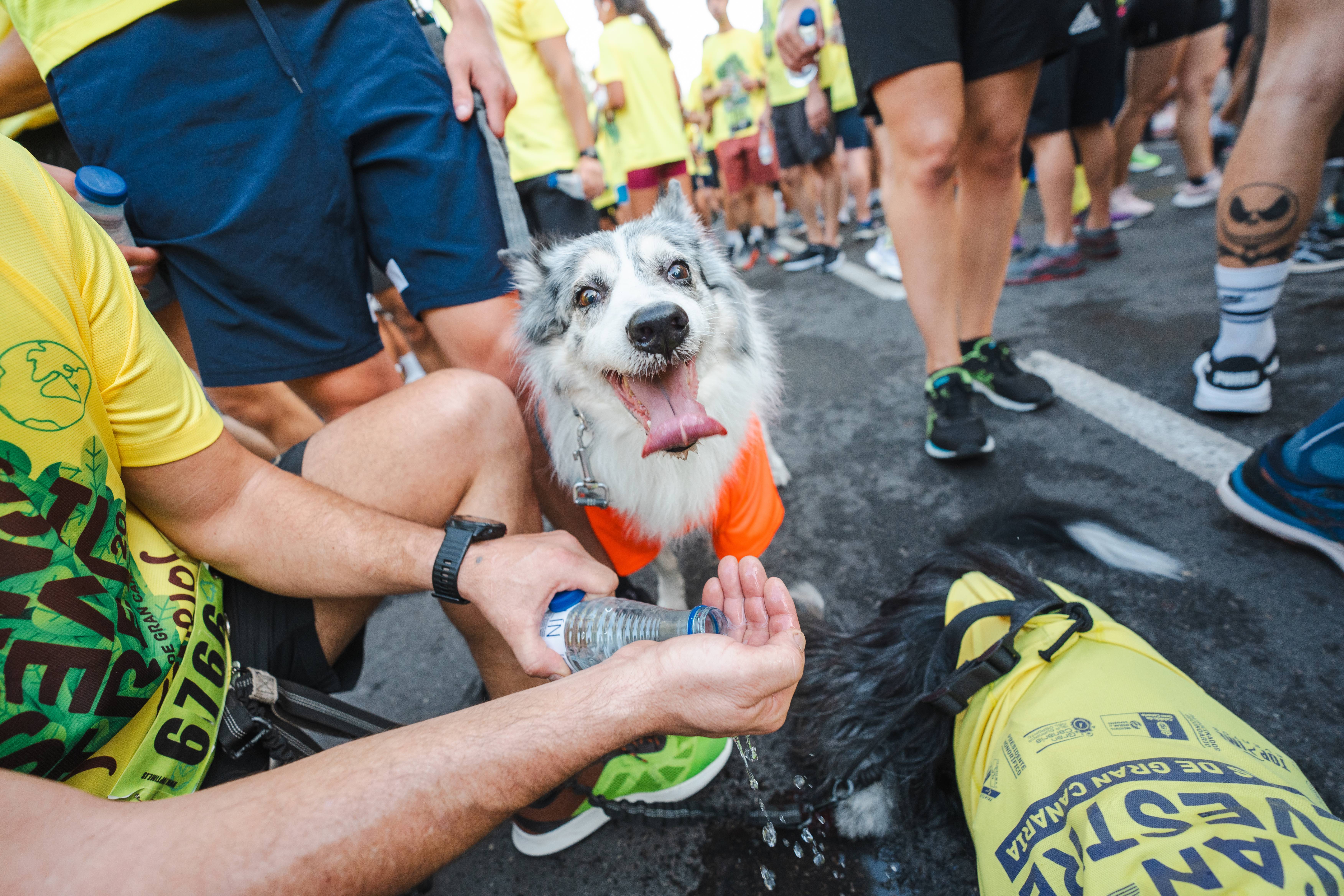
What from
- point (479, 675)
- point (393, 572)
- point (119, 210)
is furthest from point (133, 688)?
point (119, 210)

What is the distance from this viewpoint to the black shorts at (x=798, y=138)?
6875 mm

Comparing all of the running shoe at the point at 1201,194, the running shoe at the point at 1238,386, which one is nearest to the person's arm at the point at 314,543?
the running shoe at the point at 1238,386

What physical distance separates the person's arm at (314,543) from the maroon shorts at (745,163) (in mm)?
7640

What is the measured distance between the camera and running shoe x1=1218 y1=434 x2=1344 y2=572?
152cm

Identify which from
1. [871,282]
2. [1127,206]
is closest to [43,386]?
[871,282]

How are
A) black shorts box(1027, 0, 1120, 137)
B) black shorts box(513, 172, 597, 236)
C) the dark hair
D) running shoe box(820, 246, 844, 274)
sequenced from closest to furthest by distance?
black shorts box(513, 172, 597, 236), black shorts box(1027, 0, 1120, 137), the dark hair, running shoe box(820, 246, 844, 274)

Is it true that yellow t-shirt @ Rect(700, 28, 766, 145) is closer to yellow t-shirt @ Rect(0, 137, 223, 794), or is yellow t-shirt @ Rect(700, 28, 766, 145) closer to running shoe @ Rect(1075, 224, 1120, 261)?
running shoe @ Rect(1075, 224, 1120, 261)

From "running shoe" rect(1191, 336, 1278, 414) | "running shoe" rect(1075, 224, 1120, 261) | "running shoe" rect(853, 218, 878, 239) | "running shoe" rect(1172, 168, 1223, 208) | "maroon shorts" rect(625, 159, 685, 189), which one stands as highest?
"maroon shorts" rect(625, 159, 685, 189)

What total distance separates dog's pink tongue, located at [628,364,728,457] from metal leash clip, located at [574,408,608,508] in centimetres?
19

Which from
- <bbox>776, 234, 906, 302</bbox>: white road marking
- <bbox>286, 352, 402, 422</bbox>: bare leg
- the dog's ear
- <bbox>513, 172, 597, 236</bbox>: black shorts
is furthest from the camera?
<bbox>776, 234, 906, 302</bbox>: white road marking

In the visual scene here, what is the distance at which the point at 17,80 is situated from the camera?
1615 mm

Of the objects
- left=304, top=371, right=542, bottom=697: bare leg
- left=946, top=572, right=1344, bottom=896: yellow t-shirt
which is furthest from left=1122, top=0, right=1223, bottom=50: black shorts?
left=304, top=371, right=542, bottom=697: bare leg

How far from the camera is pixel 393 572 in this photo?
1204 mm

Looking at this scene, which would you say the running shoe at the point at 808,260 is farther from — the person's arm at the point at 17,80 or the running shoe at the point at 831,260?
the person's arm at the point at 17,80
